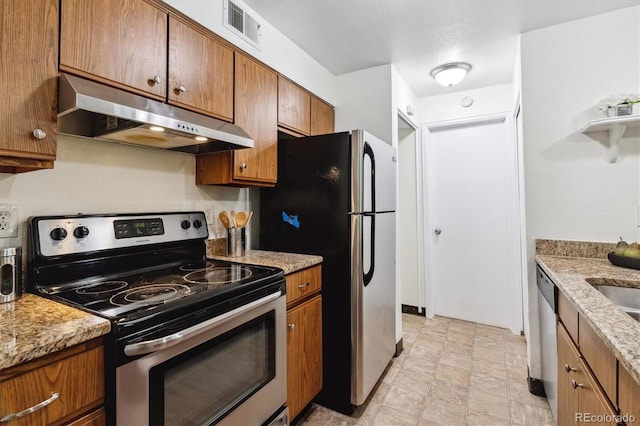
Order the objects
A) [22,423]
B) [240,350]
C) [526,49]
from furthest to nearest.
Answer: [526,49], [240,350], [22,423]

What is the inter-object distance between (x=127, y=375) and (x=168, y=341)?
127 mm

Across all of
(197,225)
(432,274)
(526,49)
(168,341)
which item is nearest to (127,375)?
(168,341)

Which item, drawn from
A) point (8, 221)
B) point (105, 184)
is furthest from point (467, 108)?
point (8, 221)

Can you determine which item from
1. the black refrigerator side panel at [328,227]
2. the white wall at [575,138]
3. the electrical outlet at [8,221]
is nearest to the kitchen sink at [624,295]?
the white wall at [575,138]

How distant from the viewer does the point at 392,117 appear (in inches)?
103

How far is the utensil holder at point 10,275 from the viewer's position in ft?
3.45

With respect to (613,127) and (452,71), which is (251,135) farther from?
(613,127)

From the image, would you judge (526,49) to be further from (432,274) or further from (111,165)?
(111,165)

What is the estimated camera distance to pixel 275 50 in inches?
82.8

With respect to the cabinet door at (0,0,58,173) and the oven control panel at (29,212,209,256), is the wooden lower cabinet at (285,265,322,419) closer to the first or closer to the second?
the oven control panel at (29,212,209,256)

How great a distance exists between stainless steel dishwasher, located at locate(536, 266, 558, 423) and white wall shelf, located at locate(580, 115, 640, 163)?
82 cm

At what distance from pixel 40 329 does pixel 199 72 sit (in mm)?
1240

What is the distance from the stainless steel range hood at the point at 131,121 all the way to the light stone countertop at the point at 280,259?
62 cm

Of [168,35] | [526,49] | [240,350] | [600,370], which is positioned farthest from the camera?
[526,49]
